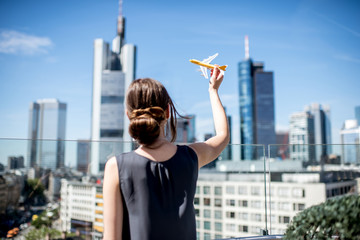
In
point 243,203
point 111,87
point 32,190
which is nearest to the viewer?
point 32,190

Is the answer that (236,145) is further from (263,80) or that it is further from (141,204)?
(263,80)

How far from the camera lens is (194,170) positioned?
91 cm

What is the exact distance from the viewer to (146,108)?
87 centimetres

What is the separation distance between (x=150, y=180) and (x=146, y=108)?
8.3 inches

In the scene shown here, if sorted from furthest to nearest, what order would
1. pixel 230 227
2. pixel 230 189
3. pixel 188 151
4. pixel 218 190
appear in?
pixel 230 189 → pixel 230 227 → pixel 218 190 → pixel 188 151

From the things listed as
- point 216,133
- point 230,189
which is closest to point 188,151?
point 216,133

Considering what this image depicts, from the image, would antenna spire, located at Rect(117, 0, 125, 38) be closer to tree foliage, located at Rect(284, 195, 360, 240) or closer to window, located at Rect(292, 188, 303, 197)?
window, located at Rect(292, 188, 303, 197)

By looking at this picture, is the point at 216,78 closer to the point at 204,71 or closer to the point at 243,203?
the point at 204,71

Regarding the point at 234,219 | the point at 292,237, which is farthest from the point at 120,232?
the point at 234,219

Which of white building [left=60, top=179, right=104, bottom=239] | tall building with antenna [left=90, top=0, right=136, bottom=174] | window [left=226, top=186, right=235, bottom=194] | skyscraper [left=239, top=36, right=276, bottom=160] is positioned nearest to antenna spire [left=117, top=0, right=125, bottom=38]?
tall building with antenna [left=90, top=0, right=136, bottom=174]

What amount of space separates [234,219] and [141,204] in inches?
2550

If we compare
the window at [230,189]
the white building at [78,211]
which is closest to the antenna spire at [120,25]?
the window at [230,189]

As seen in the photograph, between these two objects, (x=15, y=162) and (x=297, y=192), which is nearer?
(x=15, y=162)

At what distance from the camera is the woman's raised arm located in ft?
3.16
